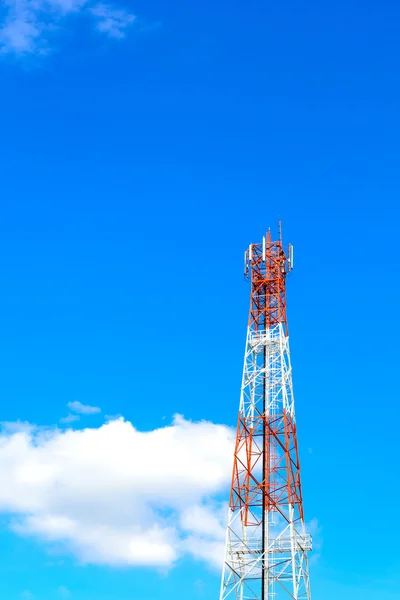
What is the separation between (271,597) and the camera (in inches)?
2549

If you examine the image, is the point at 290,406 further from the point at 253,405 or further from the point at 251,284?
the point at 251,284

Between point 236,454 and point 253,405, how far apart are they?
4.97 m

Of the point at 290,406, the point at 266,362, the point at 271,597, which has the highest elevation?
the point at 266,362

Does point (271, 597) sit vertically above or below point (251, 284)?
below

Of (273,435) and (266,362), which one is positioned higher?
(266,362)

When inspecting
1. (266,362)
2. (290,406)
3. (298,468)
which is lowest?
(298,468)

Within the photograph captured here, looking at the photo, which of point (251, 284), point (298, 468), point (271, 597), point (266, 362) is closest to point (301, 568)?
point (271, 597)

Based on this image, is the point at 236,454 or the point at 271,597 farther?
the point at 236,454

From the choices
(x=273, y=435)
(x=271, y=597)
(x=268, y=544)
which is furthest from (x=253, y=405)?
(x=271, y=597)

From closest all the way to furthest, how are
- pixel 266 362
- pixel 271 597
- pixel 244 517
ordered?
1. pixel 271 597
2. pixel 244 517
3. pixel 266 362

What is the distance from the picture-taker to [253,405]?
7319 cm

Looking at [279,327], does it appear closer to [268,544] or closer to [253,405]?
[253,405]

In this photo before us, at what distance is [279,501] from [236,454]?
619 cm

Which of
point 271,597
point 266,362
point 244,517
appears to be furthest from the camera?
point 266,362
